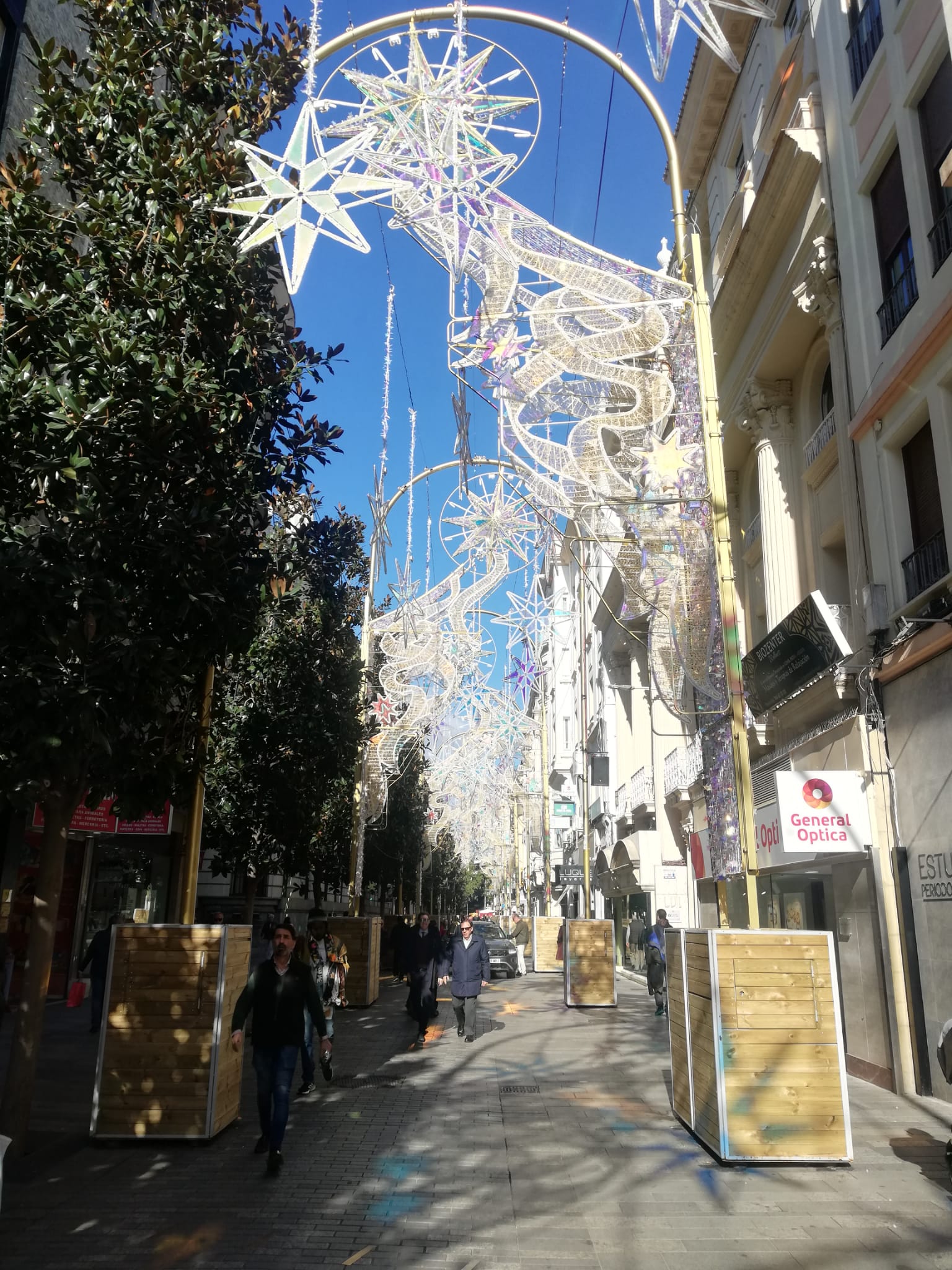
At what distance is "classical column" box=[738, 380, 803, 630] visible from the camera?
1630cm

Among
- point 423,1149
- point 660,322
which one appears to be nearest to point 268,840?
point 423,1149

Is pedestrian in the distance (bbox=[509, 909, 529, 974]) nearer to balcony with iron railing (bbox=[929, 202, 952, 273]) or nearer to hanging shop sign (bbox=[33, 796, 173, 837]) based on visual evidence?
hanging shop sign (bbox=[33, 796, 173, 837])

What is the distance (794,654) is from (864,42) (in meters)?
8.31

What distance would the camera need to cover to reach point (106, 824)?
56.3 ft

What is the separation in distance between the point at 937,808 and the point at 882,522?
12.1ft

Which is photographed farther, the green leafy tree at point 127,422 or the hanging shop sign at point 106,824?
the hanging shop sign at point 106,824

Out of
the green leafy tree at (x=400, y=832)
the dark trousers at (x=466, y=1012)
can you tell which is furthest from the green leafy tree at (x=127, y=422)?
the green leafy tree at (x=400, y=832)

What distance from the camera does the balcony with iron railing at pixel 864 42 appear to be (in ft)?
40.6

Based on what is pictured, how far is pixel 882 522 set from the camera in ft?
39.0

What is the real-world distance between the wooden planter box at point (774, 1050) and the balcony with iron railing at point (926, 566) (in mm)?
4905

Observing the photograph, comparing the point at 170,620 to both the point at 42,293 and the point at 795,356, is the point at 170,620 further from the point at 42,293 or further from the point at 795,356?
the point at 795,356

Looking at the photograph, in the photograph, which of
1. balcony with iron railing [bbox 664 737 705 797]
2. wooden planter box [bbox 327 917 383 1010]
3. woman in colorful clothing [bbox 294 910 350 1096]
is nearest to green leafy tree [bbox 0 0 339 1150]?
woman in colorful clothing [bbox 294 910 350 1096]

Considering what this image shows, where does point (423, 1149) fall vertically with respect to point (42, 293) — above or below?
below

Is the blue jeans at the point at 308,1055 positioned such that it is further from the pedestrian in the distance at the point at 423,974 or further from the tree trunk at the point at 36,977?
the pedestrian in the distance at the point at 423,974
